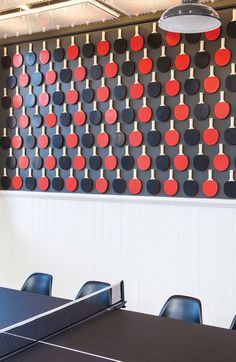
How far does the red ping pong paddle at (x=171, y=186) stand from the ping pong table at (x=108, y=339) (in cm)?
200

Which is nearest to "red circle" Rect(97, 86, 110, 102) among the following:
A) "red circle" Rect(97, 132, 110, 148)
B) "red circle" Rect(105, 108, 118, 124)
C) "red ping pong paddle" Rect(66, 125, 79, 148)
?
"red circle" Rect(105, 108, 118, 124)

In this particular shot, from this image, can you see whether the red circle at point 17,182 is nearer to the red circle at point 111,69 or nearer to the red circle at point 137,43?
the red circle at point 111,69

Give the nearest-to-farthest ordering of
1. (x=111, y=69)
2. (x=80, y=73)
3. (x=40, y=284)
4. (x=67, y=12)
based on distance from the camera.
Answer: (x=40, y=284)
(x=67, y=12)
(x=111, y=69)
(x=80, y=73)

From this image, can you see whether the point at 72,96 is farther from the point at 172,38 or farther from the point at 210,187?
the point at 210,187

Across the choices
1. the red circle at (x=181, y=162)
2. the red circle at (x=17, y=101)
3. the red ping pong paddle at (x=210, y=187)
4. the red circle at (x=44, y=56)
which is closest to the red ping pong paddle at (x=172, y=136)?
the red circle at (x=181, y=162)

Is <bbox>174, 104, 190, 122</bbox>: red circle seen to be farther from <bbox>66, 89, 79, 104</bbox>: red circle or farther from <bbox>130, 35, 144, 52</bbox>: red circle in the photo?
<bbox>66, 89, 79, 104</bbox>: red circle

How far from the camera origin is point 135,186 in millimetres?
5719

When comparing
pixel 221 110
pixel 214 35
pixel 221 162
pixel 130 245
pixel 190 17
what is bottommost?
pixel 130 245

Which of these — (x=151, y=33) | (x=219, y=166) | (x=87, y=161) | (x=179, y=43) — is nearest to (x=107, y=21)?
(x=151, y=33)

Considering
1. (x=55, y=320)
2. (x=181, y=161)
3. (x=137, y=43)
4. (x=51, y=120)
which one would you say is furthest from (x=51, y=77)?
(x=55, y=320)

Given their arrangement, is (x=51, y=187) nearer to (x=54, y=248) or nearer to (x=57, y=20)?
(x=54, y=248)

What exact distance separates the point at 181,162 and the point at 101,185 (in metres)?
1.02

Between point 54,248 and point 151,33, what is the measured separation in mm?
2733

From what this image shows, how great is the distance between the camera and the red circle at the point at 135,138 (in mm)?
5688
